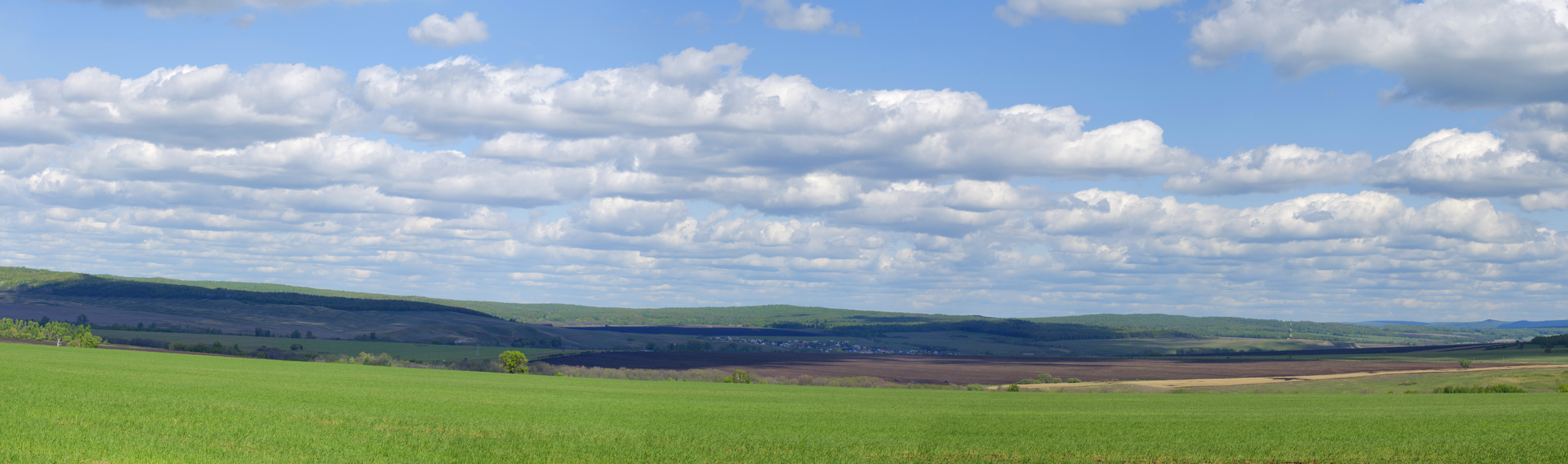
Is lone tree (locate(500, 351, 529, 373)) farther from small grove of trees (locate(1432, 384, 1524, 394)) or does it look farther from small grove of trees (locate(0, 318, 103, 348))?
small grove of trees (locate(1432, 384, 1524, 394))

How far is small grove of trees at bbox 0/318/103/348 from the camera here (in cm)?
10812

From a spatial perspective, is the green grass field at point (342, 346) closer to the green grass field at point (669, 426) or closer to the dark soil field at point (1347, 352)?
the green grass field at point (669, 426)

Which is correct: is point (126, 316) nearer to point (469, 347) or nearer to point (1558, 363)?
point (469, 347)

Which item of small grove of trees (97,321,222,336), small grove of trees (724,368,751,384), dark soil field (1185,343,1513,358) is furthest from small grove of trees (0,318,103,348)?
dark soil field (1185,343,1513,358)

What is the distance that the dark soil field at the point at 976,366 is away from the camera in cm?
11906

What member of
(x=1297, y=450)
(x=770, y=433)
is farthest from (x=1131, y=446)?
(x=770, y=433)

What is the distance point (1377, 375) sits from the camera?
10912 cm

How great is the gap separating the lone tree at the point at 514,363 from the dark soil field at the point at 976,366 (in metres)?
10.7

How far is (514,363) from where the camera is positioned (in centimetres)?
10769

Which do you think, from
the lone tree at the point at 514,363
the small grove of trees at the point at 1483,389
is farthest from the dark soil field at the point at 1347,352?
the lone tree at the point at 514,363

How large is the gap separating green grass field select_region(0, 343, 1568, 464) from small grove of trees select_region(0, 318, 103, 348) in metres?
62.6

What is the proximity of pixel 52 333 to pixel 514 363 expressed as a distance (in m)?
69.2

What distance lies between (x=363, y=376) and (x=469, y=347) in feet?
337

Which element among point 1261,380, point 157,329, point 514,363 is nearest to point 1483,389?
point 1261,380
